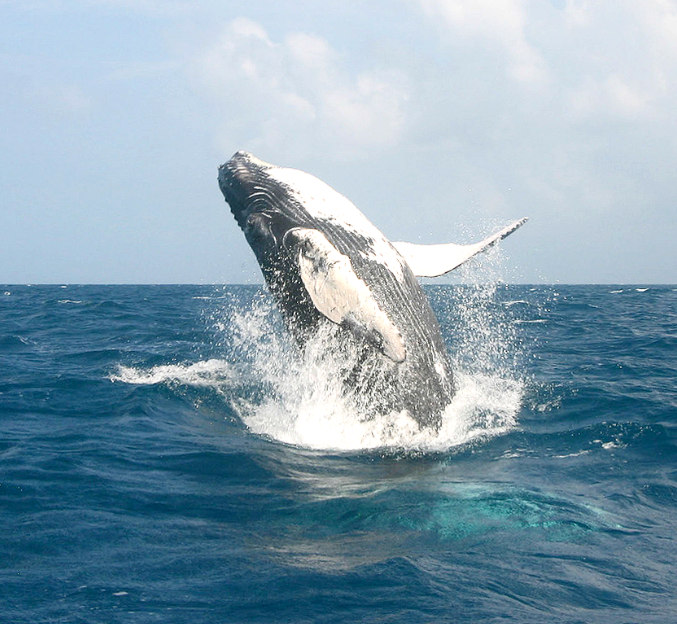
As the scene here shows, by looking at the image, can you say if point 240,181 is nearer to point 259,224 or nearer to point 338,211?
point 259,224

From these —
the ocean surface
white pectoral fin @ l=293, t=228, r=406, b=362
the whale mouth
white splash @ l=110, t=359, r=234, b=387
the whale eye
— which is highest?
the whale mouth

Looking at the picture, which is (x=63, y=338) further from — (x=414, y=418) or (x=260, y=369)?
(x=414, y=418)

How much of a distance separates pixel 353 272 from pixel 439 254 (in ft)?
7.29

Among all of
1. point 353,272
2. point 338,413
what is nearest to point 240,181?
point 353,272

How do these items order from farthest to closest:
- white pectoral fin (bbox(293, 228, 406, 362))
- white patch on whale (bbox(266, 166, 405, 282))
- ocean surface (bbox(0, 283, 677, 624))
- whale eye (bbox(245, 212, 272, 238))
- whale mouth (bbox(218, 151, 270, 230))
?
whale mouth (bbox(218, 151, 270, 230)) < whale eye (bbox(245, 212, 272, 238)) < white patch on whale (bbox(266, 166, 405, 282)) < white pectoral fin (bbox(293, 228, 406, 362)) < ocean surface (bbox(0, 283, 677, 624))

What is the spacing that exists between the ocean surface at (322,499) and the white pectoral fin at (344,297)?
149cm

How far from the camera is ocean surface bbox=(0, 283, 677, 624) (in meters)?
4.80

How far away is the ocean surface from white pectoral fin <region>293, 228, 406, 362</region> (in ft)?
4.89

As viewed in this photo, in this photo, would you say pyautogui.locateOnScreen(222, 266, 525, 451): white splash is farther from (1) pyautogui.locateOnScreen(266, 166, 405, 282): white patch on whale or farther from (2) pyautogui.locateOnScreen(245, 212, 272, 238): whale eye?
(2) pyautogui.locateOnScreen(245, 212, 272, 238): whale eye

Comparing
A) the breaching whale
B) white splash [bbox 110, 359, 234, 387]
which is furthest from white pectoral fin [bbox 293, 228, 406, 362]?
white splash [bbox 110, 359, 234, 387]

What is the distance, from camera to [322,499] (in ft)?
22.3

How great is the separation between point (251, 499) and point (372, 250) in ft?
12.4

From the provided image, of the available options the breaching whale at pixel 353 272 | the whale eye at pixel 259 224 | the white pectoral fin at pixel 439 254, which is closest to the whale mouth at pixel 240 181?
the breaching whale at pixel 353 272

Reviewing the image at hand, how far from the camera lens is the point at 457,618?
178 inches
